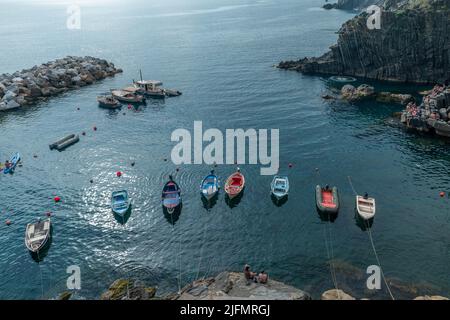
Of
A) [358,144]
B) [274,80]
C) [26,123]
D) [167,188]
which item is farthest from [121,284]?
[274,80]

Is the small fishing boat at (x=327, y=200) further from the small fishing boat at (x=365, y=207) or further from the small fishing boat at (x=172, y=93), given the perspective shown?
the small fishing boat at (x=172, y=93)

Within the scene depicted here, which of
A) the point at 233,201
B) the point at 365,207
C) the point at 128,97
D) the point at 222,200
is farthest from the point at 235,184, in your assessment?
the point at 128,97

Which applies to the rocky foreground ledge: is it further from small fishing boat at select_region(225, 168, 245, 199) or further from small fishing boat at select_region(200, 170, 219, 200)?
small fishing boat at select_region(200, 170, 219, 200)

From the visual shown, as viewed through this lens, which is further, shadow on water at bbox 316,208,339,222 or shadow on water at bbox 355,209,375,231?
shadow on water at bbox 316,208,339,222

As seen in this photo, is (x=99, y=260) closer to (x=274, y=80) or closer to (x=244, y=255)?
(x=244, y=255)

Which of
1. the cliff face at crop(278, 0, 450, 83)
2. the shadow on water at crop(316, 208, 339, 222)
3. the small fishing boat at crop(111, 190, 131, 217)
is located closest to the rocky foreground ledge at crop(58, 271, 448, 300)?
the small fishing boat at crop(111, 190, 131, 217)
